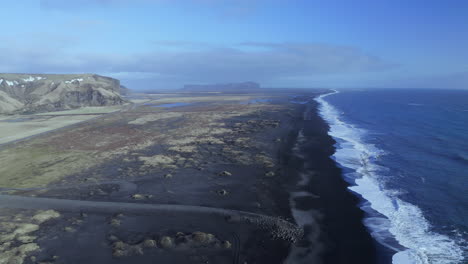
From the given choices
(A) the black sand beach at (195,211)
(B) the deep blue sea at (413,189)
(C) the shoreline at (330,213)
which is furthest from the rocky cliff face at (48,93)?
(B) the deep blue sea at (413,189)

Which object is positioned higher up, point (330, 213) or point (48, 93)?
point (48, 93)

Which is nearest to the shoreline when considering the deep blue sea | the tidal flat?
the deep blue sea

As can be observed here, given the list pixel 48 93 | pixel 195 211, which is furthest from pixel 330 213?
pixel 48 93

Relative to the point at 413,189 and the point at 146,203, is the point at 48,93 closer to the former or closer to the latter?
the point at 146,203

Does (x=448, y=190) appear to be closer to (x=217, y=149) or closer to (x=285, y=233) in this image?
(x=285, y=233)

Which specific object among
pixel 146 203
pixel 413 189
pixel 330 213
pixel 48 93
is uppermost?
pixel 48 93

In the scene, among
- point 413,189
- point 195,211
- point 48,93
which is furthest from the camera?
point 48,93

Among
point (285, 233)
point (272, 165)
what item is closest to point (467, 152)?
point (272, 165)

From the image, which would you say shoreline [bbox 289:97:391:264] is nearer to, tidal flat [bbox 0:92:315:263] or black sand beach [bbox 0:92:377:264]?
black sand beach [bbox 0:92:377:264]
